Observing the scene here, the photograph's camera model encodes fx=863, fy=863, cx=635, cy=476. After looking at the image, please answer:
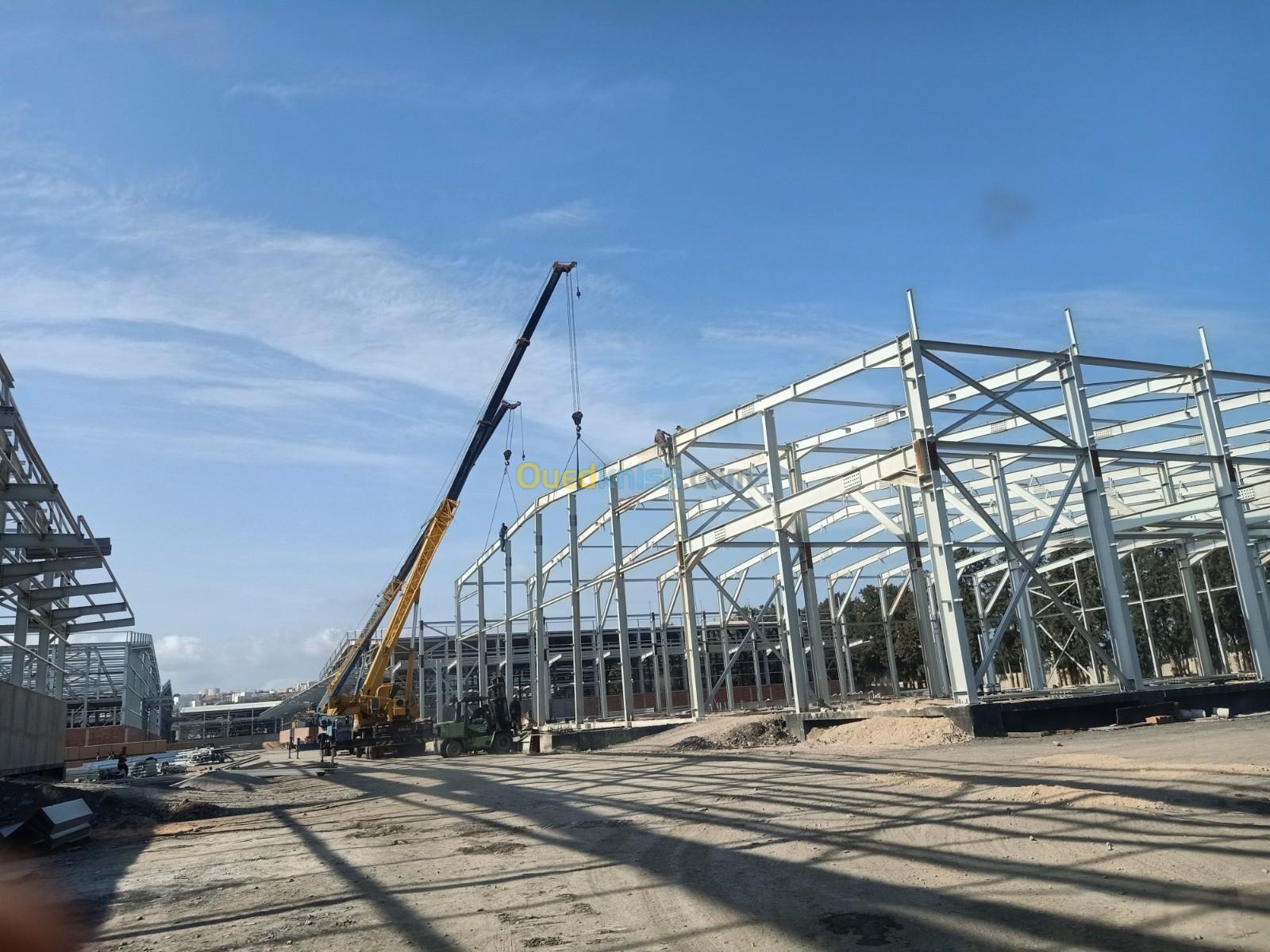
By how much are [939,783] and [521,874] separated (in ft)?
17.2

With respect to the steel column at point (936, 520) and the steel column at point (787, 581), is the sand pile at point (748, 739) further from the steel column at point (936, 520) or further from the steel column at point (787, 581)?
the steel column at point (936, 520)

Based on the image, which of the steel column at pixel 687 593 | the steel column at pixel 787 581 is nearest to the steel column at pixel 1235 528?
the steel column at pixel 787 581

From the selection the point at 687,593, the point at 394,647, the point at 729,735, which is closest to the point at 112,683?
the point at 394,647

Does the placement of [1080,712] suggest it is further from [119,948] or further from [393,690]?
[393,690]

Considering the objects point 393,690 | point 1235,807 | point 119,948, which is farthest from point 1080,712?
point 393,690

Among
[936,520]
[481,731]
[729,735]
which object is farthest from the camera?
[481,731]

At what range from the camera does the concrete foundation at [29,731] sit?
1533cm

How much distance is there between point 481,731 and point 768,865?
22.8m

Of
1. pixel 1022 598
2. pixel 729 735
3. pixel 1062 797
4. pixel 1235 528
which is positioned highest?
pixel 1235 528

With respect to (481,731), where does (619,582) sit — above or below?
above

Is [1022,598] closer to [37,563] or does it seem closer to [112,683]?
[37,563]

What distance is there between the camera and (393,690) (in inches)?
1262

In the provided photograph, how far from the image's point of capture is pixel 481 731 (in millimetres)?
28344

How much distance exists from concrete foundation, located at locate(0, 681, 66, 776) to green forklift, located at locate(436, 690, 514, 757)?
10951 mm
